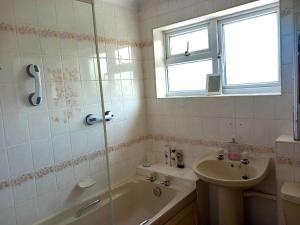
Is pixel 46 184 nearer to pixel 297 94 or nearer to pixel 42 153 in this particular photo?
pixel 42 153

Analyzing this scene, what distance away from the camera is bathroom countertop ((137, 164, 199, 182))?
2021 mm

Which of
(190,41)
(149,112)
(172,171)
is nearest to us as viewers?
(172,171)

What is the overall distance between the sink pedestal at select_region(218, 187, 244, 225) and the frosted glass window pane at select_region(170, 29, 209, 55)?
1277 mm

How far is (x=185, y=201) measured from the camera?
1818 mm

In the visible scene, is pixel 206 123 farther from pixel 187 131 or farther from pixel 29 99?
pixel 29 99

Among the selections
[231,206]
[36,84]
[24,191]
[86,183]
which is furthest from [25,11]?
[231,206]

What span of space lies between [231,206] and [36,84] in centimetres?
164

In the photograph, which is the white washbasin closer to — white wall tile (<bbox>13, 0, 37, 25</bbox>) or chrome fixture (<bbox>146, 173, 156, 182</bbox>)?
chrome fixture (<bbox>146, 173, 156, 182</bbox>)

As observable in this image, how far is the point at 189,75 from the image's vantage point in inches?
91.8

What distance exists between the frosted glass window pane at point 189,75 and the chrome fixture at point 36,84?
1317 mm

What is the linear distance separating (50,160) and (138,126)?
0.97 meters

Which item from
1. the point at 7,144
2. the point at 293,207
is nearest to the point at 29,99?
the point at 7,144

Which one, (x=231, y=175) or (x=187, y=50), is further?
(x=187, y=50)

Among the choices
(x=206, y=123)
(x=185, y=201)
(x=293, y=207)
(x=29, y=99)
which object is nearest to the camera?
(x=293, y=207)
